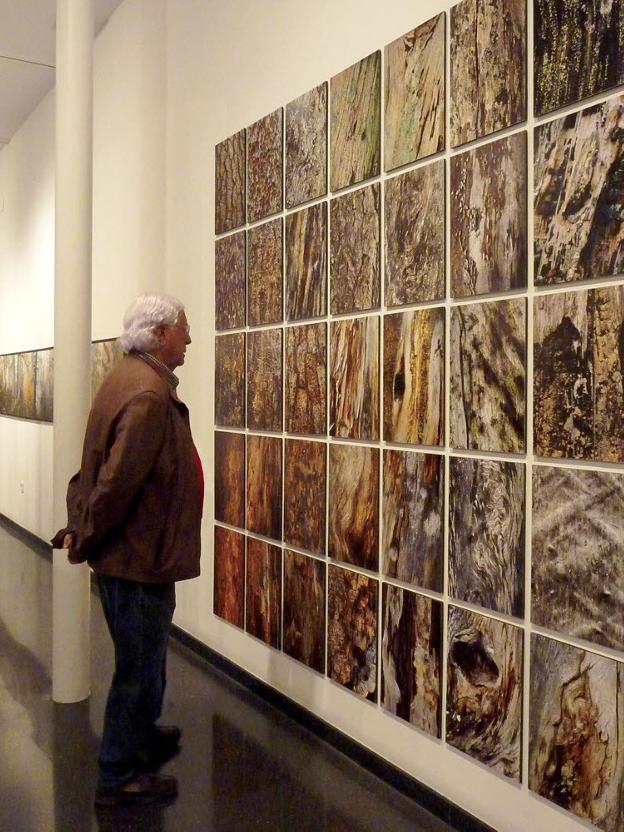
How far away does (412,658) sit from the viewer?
112 inches

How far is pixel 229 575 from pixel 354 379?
146 centimetres

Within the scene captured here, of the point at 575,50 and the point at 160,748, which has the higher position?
the point at 575,50

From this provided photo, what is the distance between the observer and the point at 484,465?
2531 mm

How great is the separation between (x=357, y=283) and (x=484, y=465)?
973 millimetres

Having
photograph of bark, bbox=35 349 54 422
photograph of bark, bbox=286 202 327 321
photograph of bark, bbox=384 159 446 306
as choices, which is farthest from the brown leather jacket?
photograph of bark, bbox=35 349 54 422

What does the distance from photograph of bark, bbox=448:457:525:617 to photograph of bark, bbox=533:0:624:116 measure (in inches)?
42.3

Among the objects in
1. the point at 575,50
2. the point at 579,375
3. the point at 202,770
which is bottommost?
the point at 202,770

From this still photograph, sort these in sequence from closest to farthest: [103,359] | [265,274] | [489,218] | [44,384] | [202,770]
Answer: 1. [489,218]
2. [202,770]
3. [265,274]
4. [103,359]
5. [44,384]

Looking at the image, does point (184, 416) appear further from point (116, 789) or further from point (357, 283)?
point (116, 789)

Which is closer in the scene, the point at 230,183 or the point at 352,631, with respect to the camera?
the point at 352,631

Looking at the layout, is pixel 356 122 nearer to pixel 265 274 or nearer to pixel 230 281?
pixel 265 274

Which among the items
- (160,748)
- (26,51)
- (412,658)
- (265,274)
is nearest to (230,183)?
(265,274)

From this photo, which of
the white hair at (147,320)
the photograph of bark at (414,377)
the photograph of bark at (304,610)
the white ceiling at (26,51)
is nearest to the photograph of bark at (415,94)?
the photograph of bark at (414,377)

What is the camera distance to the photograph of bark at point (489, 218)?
2.40 m
